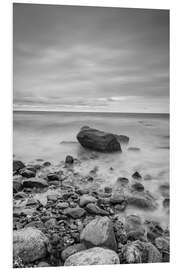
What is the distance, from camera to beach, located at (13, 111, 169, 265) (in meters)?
2.80

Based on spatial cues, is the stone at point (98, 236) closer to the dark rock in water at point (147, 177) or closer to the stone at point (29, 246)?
the stone at point (29, 246)

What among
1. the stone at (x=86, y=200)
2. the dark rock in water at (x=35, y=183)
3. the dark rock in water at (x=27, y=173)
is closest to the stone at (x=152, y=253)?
the stone at (x=86, y=200)

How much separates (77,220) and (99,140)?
0.61 meters

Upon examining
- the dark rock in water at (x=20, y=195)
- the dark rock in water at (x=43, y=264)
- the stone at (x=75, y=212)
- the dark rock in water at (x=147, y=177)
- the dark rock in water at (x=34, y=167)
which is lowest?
the dark rock in water at (x=43, y=264)

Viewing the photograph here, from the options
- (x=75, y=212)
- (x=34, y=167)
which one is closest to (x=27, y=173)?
(x=34, y=167)

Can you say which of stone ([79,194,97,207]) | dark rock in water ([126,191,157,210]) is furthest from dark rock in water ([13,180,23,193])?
dark rock in water ([126,191,157,210])

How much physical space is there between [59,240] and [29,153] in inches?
25.7

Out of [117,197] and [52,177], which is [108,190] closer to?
[117,197]

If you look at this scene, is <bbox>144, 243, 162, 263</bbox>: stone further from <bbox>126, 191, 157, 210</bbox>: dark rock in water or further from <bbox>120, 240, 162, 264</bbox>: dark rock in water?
<bbox>126, 191, 157, 210</bbox>: dark rock in water

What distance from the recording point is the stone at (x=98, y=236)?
2734 mm

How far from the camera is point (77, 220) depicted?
110 inches

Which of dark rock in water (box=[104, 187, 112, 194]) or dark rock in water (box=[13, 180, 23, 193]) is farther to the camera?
dark rock in water (box=[104, 187, 112, 194])

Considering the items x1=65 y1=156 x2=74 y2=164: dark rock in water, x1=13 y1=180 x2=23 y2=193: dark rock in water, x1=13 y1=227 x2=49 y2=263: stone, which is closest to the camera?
x1=13 y1=227 x2=49 y2=263: stone

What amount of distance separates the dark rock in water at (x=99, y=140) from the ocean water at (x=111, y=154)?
1.5 inches
